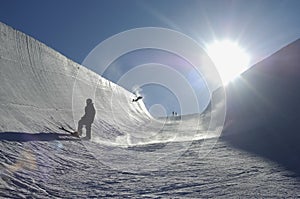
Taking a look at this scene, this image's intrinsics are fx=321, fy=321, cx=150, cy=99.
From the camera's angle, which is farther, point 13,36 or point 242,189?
point 13,36

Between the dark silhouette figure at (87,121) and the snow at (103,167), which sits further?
the dark silhouette figure at (87,121)

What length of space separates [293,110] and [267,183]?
10210mm

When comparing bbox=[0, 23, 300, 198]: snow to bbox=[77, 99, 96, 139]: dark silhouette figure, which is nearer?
bbox=[0, 23, 300, 198]: snow

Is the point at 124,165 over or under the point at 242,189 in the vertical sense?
over

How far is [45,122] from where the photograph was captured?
44.8 feet

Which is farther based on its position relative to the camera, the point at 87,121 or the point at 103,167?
the point at 87,121

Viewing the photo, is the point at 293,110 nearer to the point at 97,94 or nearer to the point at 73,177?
the point at 73,177

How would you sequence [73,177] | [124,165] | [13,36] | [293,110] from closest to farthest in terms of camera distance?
[73,177], [124,165], [293,110], [13,36]

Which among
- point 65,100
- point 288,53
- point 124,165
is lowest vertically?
point 124,165

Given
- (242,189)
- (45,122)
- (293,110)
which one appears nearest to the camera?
(242,189)

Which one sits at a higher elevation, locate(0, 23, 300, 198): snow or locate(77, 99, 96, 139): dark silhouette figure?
locate(77, 99, 96, 139): dark silhouette figure

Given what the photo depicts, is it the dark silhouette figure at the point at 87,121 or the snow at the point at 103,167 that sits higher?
the dark silhouette figure at the point at 87,121

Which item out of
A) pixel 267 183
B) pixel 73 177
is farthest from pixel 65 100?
pixel 267 183

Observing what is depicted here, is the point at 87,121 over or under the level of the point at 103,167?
over
